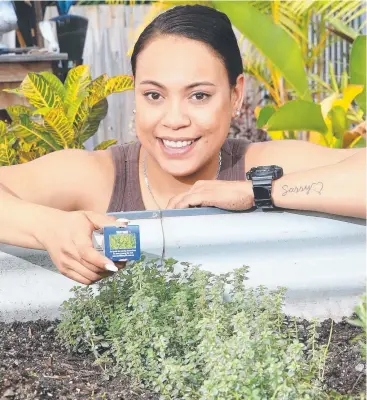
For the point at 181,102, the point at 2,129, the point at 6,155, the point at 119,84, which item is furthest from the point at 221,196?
the point at 2,129

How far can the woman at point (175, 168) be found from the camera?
2.15 m

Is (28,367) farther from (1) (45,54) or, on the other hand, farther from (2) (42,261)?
(1) (45,54)

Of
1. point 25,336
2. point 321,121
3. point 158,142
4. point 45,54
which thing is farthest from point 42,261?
point 45,54

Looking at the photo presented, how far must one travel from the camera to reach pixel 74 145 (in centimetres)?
384

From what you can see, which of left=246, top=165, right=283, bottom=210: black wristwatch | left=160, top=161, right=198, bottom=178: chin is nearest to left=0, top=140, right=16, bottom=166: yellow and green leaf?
left=160, top=161, right=198, bottom=178: chin

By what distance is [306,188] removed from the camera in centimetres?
222

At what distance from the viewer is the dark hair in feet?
8.07

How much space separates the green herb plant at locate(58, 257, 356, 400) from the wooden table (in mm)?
2606

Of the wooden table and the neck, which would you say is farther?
the wooden table

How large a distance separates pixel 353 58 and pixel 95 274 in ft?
7.90

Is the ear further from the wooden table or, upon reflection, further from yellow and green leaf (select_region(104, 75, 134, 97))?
the wooden table

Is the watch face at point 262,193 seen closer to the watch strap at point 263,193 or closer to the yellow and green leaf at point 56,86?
the watch strap at point 263,193

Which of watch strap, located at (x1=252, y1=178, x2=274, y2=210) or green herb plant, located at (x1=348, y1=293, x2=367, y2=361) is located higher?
watch strap, located at (x1=252, y1=178, x2=274, y2=210)

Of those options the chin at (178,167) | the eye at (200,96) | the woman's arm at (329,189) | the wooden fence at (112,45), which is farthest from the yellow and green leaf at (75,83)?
the wooden fence at (112,45)
